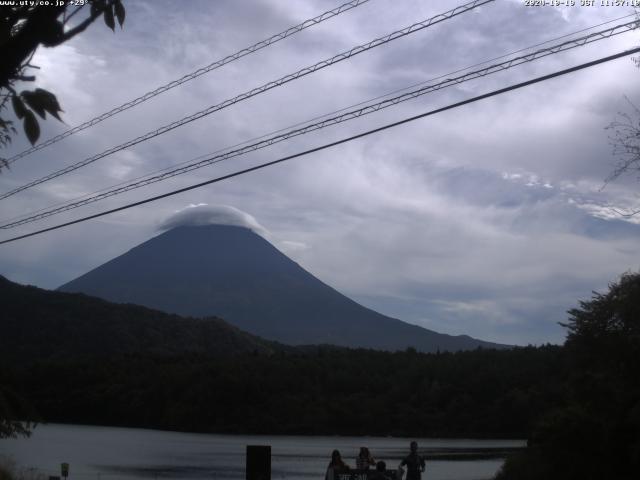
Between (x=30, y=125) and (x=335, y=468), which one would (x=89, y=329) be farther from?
(x=30, y=125)

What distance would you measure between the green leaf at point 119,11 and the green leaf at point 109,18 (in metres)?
0.03

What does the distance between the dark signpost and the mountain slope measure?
96.9 m

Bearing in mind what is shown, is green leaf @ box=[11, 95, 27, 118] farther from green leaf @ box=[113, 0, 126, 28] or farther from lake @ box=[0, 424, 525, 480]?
lake @ box=[0, 424, 525, 480]

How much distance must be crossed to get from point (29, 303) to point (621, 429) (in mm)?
110671

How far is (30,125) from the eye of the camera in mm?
3729

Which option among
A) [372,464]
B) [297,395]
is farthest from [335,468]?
Result: [297,395]

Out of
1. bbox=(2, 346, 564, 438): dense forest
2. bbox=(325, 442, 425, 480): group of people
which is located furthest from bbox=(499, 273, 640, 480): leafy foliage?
bbox=(2, 346, 564, 438): dense forest

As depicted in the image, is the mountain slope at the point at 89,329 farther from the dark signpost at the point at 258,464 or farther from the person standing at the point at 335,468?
the dark signpost at the point at 258,464

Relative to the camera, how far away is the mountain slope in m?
113

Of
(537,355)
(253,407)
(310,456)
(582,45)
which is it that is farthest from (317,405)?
(582,45)

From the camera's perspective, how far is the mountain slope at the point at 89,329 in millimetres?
113312

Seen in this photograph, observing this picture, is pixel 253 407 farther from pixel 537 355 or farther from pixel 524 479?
pixel 524 479

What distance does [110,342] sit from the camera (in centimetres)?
12606

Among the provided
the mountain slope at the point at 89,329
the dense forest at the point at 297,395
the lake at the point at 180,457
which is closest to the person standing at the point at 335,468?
the lake at the point at 180,457
